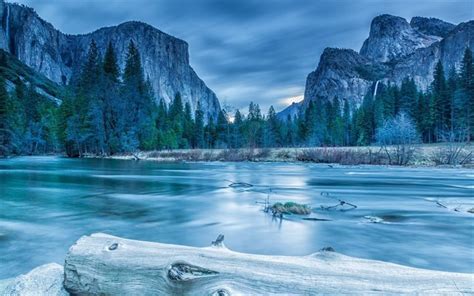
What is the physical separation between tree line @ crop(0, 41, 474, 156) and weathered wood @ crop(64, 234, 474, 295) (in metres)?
49.2

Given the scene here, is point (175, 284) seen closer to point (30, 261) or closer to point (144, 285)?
point (144, 285)

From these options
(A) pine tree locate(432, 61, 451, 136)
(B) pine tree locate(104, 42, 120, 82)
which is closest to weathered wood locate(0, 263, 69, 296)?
(B) pine tree locate(104, 42, 120, 82)

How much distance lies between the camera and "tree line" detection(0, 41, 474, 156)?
55.6 metres

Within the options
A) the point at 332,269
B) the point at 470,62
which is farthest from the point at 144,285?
the point at 470,62

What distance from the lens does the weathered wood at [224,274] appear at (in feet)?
7.26

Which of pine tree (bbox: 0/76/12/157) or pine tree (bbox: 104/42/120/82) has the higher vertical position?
pine tree (bbox: 104/42/120/82)

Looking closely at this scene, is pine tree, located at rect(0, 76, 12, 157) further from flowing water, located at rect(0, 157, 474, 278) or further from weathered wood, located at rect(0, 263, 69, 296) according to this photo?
weathered wood, located at rect(0, 263, 69, 296)

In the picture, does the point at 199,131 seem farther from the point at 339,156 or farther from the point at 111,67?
the point at 339,156

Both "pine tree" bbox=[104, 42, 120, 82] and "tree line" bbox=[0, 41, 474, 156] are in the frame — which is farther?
"pine tree" bbox=[104, 42, 120, 82]

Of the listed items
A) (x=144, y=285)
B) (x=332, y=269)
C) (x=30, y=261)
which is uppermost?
(x=332, y=269)

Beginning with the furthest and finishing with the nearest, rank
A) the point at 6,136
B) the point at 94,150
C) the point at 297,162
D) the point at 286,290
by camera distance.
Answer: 1. the point at 94,150
2. the point at 6,136
3. the point at 297,162
4. the point at 286,290

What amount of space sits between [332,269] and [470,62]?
6591cm

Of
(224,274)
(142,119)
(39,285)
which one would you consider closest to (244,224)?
(39,285)

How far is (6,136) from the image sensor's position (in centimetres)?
4528
